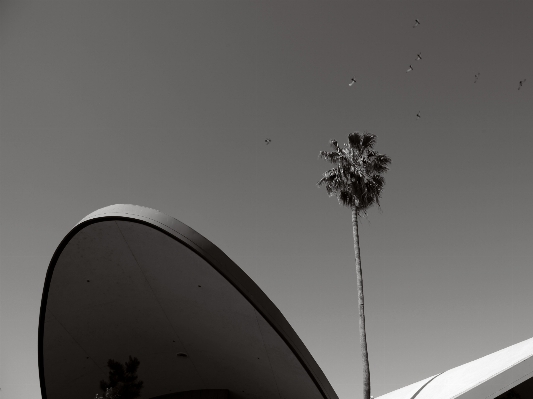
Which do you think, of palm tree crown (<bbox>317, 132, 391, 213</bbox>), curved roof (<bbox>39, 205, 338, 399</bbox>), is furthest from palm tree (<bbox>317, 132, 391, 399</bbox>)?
curved roof (<bbox>39, 205, 338, 399</bbox>)

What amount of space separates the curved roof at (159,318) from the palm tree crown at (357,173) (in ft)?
37.4

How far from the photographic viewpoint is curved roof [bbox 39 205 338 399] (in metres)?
9.87

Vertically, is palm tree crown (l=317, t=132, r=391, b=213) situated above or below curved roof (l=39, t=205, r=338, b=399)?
above

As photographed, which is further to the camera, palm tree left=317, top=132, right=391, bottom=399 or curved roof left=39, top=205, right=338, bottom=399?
palm tree left=317, top=132, right=391, bottom=399

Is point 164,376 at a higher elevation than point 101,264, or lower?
lower

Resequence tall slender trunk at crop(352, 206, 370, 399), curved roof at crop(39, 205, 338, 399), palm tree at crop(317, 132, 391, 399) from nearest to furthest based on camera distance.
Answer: curved roof at crop(39, 205, 338, 399) → tall slender trunk at crop(352, 206, 370, 399) → palm tree at crop(317, 132, 391, 399)

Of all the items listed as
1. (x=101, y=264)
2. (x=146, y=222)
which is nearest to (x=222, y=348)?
(x=101, y=264)

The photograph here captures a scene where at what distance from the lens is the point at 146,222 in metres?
9.30

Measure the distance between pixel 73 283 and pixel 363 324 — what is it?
1289cm

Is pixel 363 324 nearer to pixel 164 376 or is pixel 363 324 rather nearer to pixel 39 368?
pixel 164 376

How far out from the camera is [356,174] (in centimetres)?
2162

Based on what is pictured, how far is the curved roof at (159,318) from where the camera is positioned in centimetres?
987

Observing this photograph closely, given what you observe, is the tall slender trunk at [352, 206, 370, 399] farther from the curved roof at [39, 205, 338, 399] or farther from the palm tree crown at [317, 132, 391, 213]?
the curved roof at [39, 205, 338, 399]

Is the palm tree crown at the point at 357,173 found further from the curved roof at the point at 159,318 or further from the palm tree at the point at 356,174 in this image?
the curved roof at the point at 159,318
